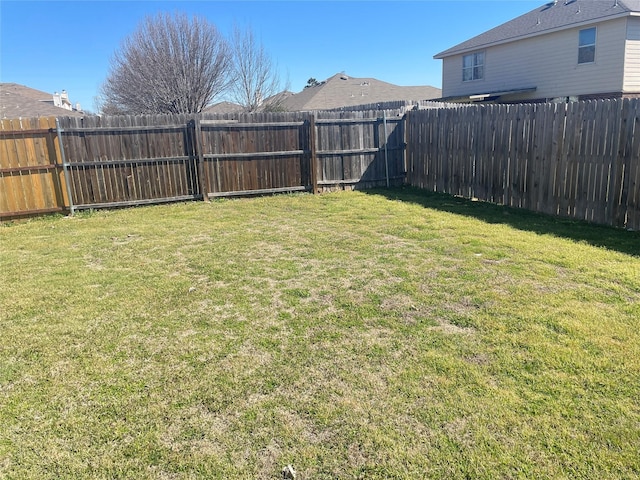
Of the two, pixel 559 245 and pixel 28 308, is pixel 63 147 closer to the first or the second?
pixel 28 308

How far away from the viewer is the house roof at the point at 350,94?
27.3 meters

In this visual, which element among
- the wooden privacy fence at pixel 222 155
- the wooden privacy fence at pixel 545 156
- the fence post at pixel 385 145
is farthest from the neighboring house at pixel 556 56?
the wooden privacy fence at pixel 222 155

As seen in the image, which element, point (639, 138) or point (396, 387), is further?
point (639, 138)

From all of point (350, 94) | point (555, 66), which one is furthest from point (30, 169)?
point (350, 94)

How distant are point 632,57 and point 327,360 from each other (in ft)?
56.2

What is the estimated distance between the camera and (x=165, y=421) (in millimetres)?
2525

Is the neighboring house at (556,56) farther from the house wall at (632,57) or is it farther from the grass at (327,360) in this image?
the grass at (327,360)

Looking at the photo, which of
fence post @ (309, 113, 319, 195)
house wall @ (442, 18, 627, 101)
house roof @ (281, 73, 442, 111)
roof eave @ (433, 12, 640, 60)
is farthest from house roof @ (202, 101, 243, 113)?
fence post @ (309, 113, 319, 195)

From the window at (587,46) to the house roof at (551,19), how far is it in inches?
17.2

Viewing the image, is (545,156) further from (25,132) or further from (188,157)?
(25,132)

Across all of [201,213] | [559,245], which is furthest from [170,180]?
[559,245]

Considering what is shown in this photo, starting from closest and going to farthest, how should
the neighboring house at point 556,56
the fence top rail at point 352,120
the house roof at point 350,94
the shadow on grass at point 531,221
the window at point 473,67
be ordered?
1. the shadow on grass at point 531,221
2. the fence top rail at point 352,120
3. the neighboring house at point 556,56
4. the window at point 473,67
5. the house roof at point 350,94

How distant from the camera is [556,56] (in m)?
17.2

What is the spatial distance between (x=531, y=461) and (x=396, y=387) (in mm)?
835
